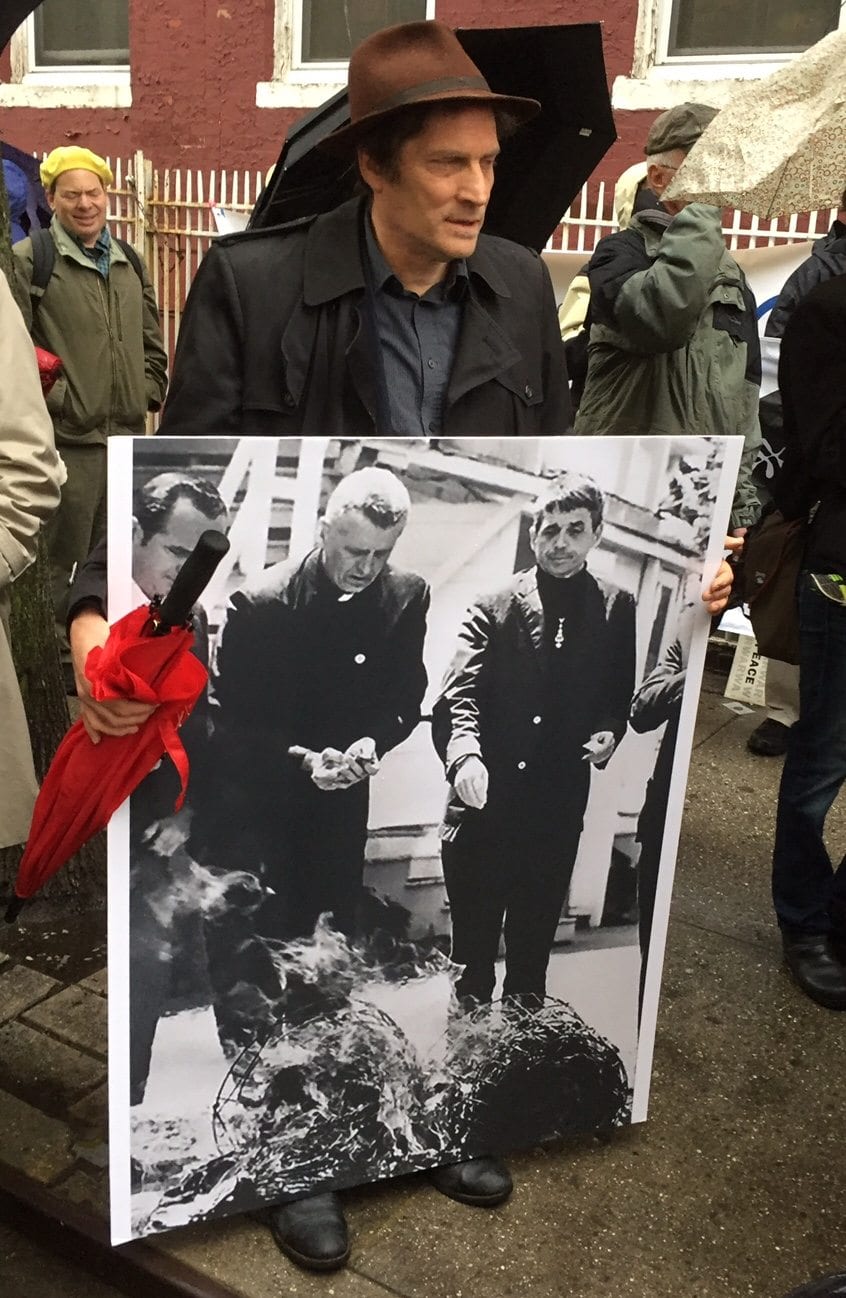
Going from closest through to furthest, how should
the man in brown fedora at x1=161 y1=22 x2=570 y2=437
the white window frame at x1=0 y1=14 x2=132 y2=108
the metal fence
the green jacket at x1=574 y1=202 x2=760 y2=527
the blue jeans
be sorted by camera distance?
1. the man in brown fedora at x1=161 y1=22 x2=570 y2=437
2. the blue jeans
3. the green jacket at x1=574 y1=202 x2=760 y2=527
4. the metal fence
5. the white window frame at x1=0 y1=14 x2=132 y2=108

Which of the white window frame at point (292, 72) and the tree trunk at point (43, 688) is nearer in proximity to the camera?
the tree trunk at point (43, 688)

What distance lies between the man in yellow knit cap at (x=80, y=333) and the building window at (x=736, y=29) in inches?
160

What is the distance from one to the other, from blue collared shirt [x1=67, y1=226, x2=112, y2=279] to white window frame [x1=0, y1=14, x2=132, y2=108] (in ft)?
16.5

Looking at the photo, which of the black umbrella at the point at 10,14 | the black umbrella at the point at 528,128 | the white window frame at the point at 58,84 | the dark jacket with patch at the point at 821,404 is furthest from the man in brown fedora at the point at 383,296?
the white window frame at the point at 58,84

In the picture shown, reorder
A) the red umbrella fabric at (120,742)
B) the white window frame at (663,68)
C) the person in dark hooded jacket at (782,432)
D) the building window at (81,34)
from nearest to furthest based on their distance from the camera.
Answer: the red umbrella fabric at (120,742) → the person in dark hooded jacket at (782,432) → the white window frame at (663,68) → the building window at (81,34)

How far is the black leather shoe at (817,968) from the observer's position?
3428 millimetres

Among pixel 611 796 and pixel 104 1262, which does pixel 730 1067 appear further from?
pixel 104 1262

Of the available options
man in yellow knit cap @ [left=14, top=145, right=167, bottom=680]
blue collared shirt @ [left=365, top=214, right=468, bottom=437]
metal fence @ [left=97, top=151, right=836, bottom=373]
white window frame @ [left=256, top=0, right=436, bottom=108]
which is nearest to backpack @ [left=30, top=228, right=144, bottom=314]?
man in yellow knit cap @ [left=14, top=145, right=167, bottom=680]

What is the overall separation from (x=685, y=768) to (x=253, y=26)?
8.59 m

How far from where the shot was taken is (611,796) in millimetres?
2428

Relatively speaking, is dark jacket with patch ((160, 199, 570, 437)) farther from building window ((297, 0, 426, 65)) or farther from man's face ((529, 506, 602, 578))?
building window ((297, 0, 426, 65))

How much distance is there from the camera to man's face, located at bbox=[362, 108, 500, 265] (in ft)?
7.04

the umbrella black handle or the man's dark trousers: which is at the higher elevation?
the umbrella black handle

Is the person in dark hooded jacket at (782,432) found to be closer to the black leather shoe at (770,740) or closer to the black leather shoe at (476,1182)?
the black leather shoe at (770,740)
